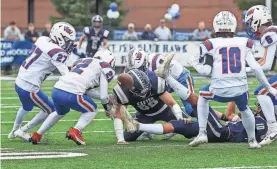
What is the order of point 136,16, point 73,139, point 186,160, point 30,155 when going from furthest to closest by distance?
point 136,16
point 73,139
point 30,155
point 186,160

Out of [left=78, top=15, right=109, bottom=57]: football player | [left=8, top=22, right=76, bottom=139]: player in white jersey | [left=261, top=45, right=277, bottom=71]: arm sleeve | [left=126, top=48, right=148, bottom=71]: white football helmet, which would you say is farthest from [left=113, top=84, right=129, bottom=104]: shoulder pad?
[left=78, top=15, right=109, bottom=57]: football player

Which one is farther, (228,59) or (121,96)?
(121,96)

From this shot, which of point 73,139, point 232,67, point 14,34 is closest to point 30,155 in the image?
point 73,139

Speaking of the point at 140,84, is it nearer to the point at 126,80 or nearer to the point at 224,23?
the point at 126,80

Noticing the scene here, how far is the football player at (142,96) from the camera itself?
1032 centimetres

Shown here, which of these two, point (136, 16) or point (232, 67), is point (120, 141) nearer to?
point (232, 67)

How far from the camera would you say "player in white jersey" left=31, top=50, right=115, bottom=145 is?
10.4 m

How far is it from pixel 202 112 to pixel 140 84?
92 cm

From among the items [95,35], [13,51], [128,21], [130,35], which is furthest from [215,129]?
[128,21]

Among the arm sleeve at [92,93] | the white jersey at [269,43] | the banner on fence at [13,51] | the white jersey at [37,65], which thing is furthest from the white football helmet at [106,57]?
the banner on fence at [13,51]

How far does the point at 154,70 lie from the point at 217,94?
140 cm

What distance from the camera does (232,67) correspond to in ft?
31.2

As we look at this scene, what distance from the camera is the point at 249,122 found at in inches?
380

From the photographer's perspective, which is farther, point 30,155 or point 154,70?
point 154,70
